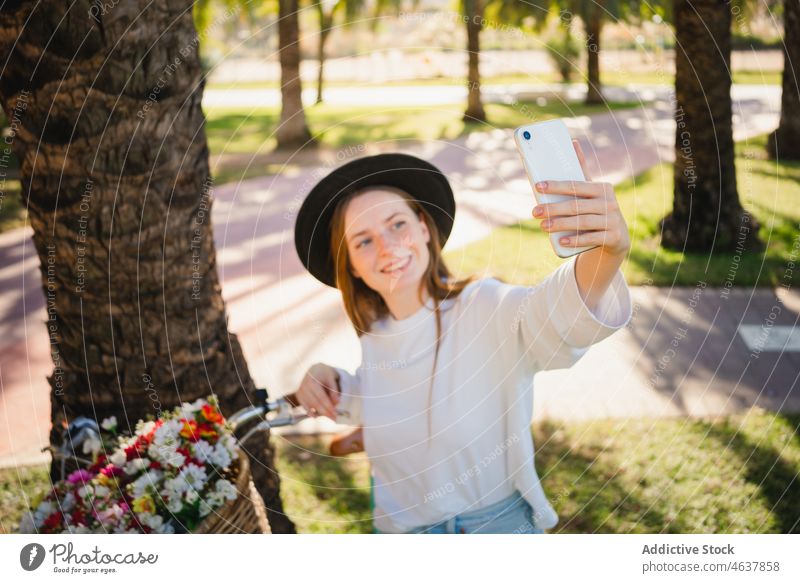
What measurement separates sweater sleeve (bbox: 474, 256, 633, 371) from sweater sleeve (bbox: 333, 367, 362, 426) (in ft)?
1.56

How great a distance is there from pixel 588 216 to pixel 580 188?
8 cm

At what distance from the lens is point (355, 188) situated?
2441 mm

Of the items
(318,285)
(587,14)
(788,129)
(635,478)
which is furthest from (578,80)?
(635,478)

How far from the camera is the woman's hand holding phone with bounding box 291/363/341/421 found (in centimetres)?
240

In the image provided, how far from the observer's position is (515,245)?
22.8ft

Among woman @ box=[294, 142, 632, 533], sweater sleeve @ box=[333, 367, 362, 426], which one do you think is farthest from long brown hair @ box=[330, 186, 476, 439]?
sweater sleeve @ box=[333, 367, 362, 426]

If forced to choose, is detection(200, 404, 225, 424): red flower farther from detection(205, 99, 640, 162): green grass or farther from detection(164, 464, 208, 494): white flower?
detection(205, 99, 640, 162): green grass

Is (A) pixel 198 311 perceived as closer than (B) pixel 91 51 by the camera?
No

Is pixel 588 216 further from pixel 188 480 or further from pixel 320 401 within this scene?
pixel 188 480

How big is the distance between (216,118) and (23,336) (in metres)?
13.6

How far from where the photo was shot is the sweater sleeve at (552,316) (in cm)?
199

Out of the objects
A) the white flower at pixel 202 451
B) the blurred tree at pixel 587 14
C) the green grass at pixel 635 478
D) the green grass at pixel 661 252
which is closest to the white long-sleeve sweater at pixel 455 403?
the white flower at pixel 202 451
